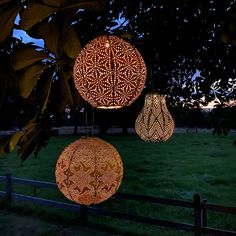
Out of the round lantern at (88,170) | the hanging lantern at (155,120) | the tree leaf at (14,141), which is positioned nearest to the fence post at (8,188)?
the hanging lantern at (155,120)

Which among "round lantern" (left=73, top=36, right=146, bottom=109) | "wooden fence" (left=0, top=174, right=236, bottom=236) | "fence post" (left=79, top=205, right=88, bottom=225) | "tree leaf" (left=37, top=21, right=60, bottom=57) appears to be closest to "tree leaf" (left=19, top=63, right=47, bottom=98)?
"tree leaf" (left=37, top=21, right=60, bottom=57)

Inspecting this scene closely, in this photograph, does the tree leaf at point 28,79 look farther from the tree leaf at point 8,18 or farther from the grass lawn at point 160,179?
the grass lawn at point 160,179

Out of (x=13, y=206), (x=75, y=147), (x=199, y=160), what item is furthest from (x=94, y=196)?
(x=199, y=160)

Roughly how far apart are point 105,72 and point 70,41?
0.81 meters

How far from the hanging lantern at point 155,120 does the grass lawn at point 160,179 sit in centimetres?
353

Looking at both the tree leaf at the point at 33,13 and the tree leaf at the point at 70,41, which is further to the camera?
the tree leaf at the point at 70,41

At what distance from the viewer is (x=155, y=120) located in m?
4.63

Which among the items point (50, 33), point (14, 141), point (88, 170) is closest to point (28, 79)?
point (50, 33)

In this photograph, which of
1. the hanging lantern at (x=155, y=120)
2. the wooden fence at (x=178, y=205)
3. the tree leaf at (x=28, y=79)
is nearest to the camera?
the tree leaf at (x=28, y=79)

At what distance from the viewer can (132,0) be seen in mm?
4250

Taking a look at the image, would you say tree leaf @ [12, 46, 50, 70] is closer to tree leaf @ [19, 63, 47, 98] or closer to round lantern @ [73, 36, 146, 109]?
tree leaf @ [19, 63, 47, 98]

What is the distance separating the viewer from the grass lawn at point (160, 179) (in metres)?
8.56

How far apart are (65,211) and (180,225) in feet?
11.8

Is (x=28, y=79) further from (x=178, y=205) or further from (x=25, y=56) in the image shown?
(x=178, y=205)
